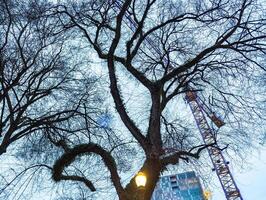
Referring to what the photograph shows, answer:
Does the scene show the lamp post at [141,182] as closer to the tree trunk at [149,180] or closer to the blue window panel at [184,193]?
the tree trunk at [149,180]

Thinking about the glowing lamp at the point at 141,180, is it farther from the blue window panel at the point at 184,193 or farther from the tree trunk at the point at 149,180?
the blue window panel at the point at 184,193

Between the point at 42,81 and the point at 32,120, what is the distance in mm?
1595

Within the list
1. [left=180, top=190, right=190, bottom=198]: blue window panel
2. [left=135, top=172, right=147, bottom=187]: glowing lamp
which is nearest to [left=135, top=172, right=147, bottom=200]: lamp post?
[left=135, top=172, right=147, bottom=187]: glowing lamp

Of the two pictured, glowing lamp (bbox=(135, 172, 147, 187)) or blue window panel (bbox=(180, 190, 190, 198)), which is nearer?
glowing lamp (bbox=(135, 172, 147, 187))

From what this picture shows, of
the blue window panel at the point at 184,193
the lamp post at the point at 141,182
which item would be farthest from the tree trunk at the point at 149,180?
the blue window panel at the point at 184,193

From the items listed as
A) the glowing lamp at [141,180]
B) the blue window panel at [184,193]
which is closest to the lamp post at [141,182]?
the glowing lamp at [141,180]

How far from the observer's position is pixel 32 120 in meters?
9.75

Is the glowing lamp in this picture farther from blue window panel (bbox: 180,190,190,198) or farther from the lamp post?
blue window panel (bbox: 180,190,190,198)

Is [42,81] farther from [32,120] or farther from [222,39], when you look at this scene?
[222,39]

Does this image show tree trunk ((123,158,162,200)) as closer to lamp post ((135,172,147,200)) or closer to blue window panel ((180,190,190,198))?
lamp post ((135,172,147,200))

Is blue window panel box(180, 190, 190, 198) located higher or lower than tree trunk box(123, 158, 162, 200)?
higher

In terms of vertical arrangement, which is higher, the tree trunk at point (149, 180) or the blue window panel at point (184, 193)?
the blue window panel at point (184, 193)

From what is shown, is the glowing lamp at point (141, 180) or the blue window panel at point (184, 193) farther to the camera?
the blue window panel at point (184, 193)

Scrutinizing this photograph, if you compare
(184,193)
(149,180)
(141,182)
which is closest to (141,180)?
(141,182)
